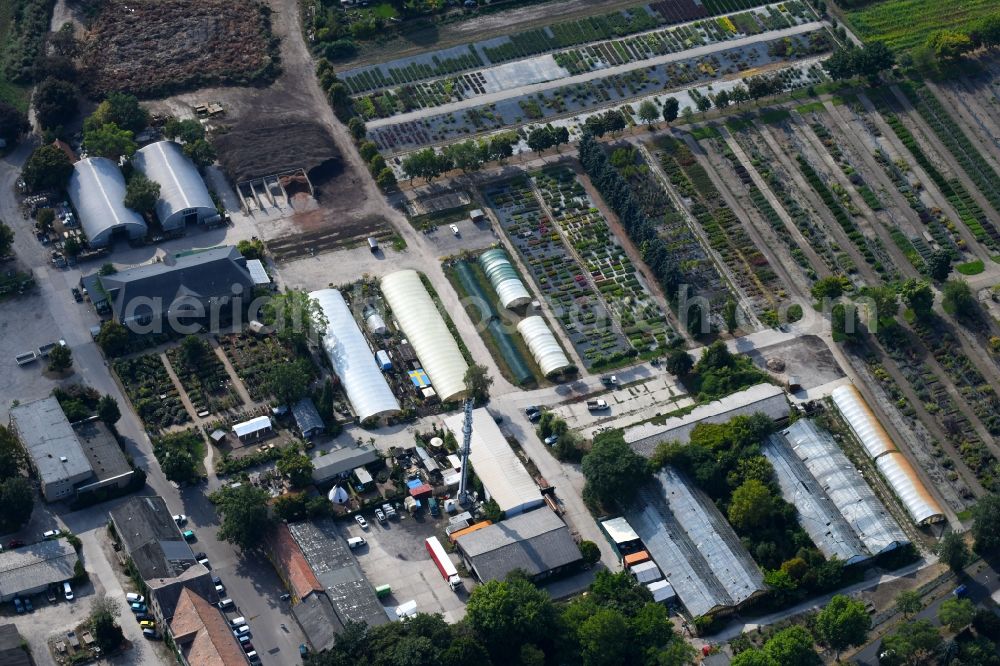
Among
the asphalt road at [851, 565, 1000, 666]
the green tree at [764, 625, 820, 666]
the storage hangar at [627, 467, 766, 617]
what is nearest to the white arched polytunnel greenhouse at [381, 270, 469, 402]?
the storage hangar at [627, 467, 766, 617]

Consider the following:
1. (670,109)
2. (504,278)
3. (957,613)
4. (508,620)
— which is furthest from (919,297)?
(508,620)

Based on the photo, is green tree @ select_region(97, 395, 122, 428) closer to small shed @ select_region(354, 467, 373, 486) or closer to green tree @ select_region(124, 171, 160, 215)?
small shed @ select_region(354, 467, 373, 486)

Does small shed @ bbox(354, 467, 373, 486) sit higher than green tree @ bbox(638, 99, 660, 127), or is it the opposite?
green tree @ bbox(638, 99, 660, 127)

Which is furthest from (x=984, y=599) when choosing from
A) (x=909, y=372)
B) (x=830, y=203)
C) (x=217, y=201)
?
(x=217, y=201)

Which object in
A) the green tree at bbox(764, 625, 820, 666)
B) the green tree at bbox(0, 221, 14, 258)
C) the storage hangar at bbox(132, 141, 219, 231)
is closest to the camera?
the green tree at bbox(764, 625, 820, 666)

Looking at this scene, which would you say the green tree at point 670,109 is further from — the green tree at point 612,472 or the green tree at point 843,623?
the green tree at point 843,623

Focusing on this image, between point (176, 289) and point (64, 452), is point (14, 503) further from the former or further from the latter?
point (176, 289)

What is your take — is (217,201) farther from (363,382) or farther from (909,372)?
(909,372)
